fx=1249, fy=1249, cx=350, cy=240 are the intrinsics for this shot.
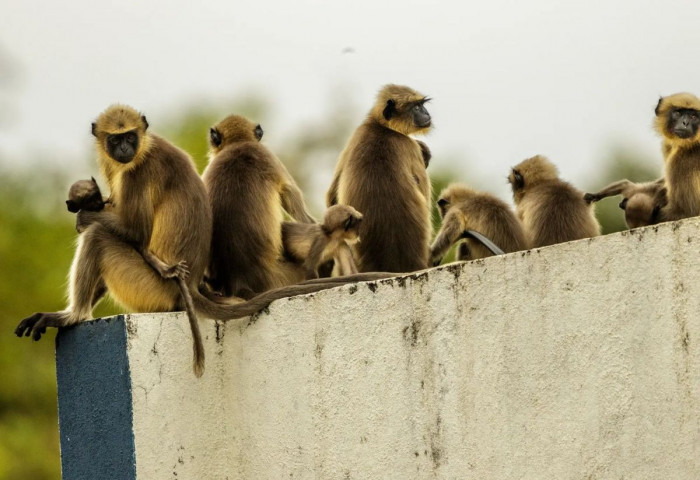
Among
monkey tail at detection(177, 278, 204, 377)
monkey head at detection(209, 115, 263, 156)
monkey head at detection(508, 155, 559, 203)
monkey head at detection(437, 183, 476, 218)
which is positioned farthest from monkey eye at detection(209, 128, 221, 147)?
monkey tail at detection(177, 278, 204, 377)

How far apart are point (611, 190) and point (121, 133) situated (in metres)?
2.33

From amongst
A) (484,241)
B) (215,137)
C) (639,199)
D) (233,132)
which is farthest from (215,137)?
(639,199)

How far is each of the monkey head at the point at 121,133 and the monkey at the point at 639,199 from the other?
217 cm

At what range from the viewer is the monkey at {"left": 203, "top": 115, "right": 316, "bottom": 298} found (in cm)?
583

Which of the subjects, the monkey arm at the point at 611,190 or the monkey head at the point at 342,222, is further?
the monkey arm at the point at 611,190

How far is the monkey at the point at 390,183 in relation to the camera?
6270 mm

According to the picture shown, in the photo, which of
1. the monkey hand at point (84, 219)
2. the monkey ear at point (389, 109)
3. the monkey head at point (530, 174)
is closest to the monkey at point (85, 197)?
the monkey hand at point (84, 219)

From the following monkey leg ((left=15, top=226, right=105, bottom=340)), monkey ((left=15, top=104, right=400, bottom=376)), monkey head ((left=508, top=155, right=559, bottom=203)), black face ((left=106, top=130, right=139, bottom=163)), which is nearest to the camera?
monkey leg ((left=15, top=226, right=105, bottom=340))

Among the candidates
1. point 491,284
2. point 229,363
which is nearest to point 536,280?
point 491,284

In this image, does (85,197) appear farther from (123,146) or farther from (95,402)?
→ (95,402)

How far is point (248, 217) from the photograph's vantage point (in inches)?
232

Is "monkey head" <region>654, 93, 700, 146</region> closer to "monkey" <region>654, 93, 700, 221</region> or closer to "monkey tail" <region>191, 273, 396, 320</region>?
"monkey" <region>654, 93, 700, 221</region>

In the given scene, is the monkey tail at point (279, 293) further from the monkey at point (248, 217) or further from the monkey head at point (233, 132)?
the monkey head at point (233, 132)

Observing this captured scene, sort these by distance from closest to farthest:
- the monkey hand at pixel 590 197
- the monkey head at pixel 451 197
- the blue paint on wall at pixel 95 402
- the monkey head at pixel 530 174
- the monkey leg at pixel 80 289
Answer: the blue paint on wall at pixel 95 402
the monkey leg at pixel 80 289
the monkey hand at pixel 590 197
the monkey head at pixel 530 174
the monkey head at pixel 451 197
